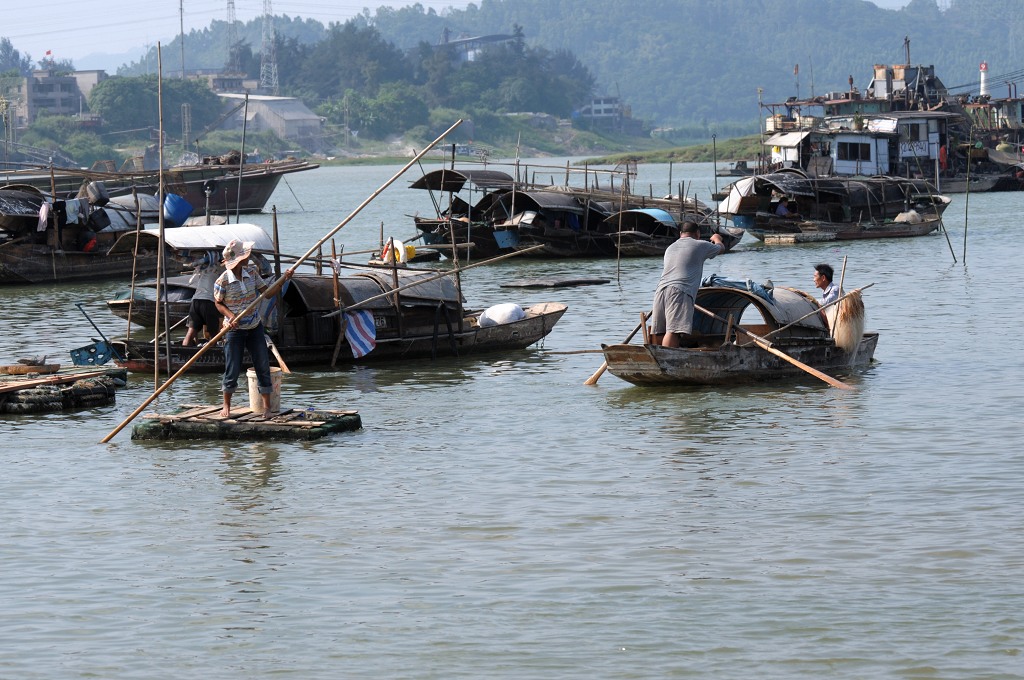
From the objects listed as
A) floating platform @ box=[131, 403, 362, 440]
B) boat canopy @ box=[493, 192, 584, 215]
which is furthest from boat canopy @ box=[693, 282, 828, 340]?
boat canopy @ box=[493, 192, 584, 215]

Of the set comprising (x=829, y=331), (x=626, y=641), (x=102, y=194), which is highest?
(x=102, y=194)

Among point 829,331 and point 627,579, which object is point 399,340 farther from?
point 627,579

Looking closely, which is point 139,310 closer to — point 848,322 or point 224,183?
point 848,322

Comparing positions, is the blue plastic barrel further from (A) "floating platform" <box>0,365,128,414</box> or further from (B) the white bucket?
(B) the white bucket

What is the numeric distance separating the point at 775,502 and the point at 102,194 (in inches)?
927

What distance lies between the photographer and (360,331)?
16.8 meters

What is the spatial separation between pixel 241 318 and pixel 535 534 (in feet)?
12.6

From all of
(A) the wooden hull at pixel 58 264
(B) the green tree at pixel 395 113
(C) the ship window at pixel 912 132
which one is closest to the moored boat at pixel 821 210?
(C) the ship window at pixel 912 132

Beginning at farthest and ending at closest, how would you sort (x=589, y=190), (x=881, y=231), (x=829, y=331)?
(x=881, y=231)
(x=589, y=190)
(x=829, y=331)

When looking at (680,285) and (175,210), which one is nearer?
(680,285)

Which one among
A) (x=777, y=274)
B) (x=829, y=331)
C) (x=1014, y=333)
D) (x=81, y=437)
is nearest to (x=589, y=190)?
(x=777, y=274)

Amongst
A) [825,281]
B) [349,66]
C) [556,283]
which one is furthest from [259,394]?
[349,66]

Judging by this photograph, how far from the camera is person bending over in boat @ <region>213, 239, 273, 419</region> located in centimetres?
1205

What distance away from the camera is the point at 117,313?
1980 centimetres
